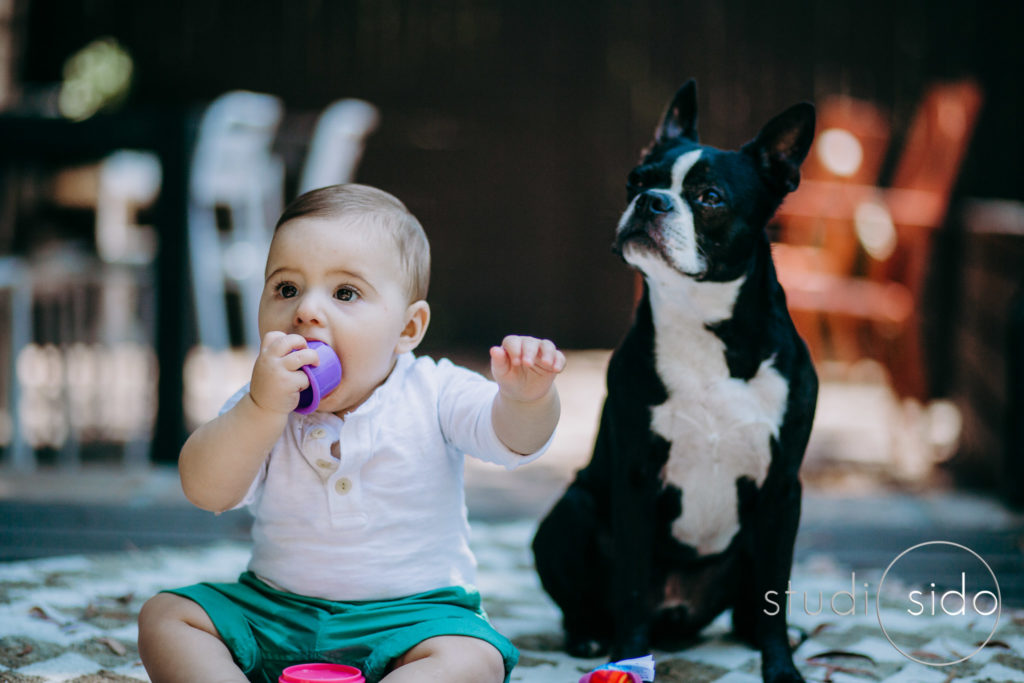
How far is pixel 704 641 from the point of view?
1.86m

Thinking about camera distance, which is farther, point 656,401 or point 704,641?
point 704,641

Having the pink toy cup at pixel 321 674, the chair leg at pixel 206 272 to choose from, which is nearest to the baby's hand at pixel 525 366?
the pink toy cup at pixel 321 674

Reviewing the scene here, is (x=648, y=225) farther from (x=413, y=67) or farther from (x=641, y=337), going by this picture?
(x=413, y=67)

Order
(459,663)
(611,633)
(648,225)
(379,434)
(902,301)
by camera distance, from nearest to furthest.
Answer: (459,663), (379,434), (648,225), (611,633), (902,301)

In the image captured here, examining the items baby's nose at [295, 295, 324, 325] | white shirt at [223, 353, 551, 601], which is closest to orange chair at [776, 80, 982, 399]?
white shirt at [223, 353, 551, 601]

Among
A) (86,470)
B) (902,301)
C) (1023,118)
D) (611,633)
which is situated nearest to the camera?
(611,633)

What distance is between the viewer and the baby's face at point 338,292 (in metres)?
1.43

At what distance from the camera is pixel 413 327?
1573mm

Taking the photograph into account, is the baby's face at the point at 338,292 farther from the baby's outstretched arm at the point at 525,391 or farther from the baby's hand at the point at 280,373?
the baby's outstretched arm at the point at 525,391

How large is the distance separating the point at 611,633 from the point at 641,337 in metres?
0.55

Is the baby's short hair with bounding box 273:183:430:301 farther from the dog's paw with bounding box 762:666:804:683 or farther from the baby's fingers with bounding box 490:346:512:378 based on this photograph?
the dog's paw with bounding box 762:666:804:683

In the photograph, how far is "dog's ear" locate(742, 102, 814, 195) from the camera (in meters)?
1.70

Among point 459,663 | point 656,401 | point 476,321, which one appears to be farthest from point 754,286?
point 476,321

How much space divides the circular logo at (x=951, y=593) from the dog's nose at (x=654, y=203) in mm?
891
